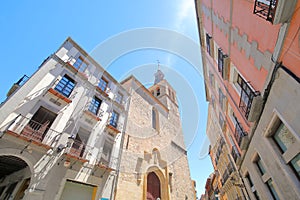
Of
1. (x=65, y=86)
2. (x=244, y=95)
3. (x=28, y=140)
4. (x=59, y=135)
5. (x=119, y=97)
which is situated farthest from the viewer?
(x=119, y=97)

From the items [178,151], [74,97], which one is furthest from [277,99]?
[178,151]

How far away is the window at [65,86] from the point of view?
7930mm

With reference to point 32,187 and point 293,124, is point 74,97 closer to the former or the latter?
point 32,187

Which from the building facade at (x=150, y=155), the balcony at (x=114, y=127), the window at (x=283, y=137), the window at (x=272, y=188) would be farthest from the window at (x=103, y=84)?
the window at (x=272, y=188)

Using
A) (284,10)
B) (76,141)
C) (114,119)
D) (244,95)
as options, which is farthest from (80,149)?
(284,10)

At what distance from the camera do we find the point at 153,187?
1138 cm

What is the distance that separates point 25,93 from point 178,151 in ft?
50.5

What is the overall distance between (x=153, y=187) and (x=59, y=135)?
8.31 meters

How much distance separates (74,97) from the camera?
27.3ft

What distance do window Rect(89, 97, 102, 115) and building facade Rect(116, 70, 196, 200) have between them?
2.85 m

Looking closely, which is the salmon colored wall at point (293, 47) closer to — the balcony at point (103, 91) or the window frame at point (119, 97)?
the balcony at point (103, 91)

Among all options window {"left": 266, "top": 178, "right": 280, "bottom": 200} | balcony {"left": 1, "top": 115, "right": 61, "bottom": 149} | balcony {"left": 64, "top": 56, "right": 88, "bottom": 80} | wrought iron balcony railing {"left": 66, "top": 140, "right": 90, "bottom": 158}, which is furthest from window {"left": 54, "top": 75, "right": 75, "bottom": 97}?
window {"left": 266, "top": 178, "right": 280, "bottom": 200}

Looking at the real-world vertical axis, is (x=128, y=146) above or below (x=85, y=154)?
above

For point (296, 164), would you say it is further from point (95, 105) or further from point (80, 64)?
point (80, 64)
